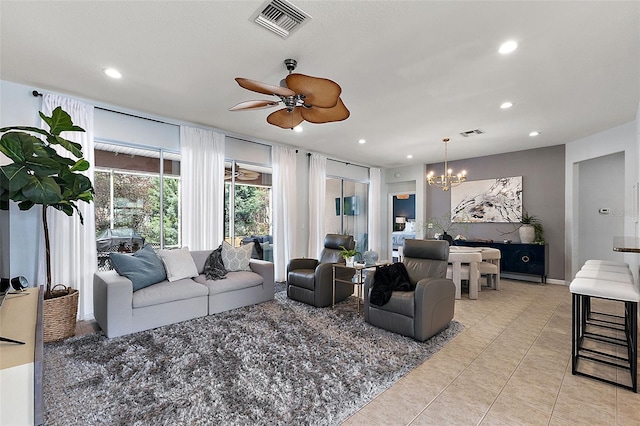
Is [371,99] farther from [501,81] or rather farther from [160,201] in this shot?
[160,201]

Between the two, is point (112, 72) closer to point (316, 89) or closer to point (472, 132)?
point (316, 89)

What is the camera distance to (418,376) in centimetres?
233

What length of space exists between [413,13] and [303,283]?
130 inches

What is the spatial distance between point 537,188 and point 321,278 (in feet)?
16.5

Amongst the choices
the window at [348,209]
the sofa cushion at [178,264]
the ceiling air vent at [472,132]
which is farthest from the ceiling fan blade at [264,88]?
the window at [348,209]

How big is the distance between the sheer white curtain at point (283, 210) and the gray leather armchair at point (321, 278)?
3.90ft

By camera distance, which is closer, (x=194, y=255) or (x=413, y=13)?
(x=413, y=13)

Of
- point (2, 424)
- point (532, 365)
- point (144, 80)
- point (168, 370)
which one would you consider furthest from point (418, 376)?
point (144, 80)

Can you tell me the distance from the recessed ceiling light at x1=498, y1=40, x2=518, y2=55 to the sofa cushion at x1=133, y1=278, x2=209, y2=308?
3.94 meters

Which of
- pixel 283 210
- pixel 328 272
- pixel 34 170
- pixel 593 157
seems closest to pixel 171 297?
pixel 34 170

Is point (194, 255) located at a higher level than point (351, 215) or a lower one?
lower

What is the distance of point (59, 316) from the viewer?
9.58 ft

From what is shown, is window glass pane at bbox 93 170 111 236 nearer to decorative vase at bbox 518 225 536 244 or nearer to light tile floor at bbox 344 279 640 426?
light tile floor at bbox 344 279 640 426

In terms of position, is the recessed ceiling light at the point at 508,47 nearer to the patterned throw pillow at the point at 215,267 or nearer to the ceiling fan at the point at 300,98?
the ceiling fan at the point at 300,98
